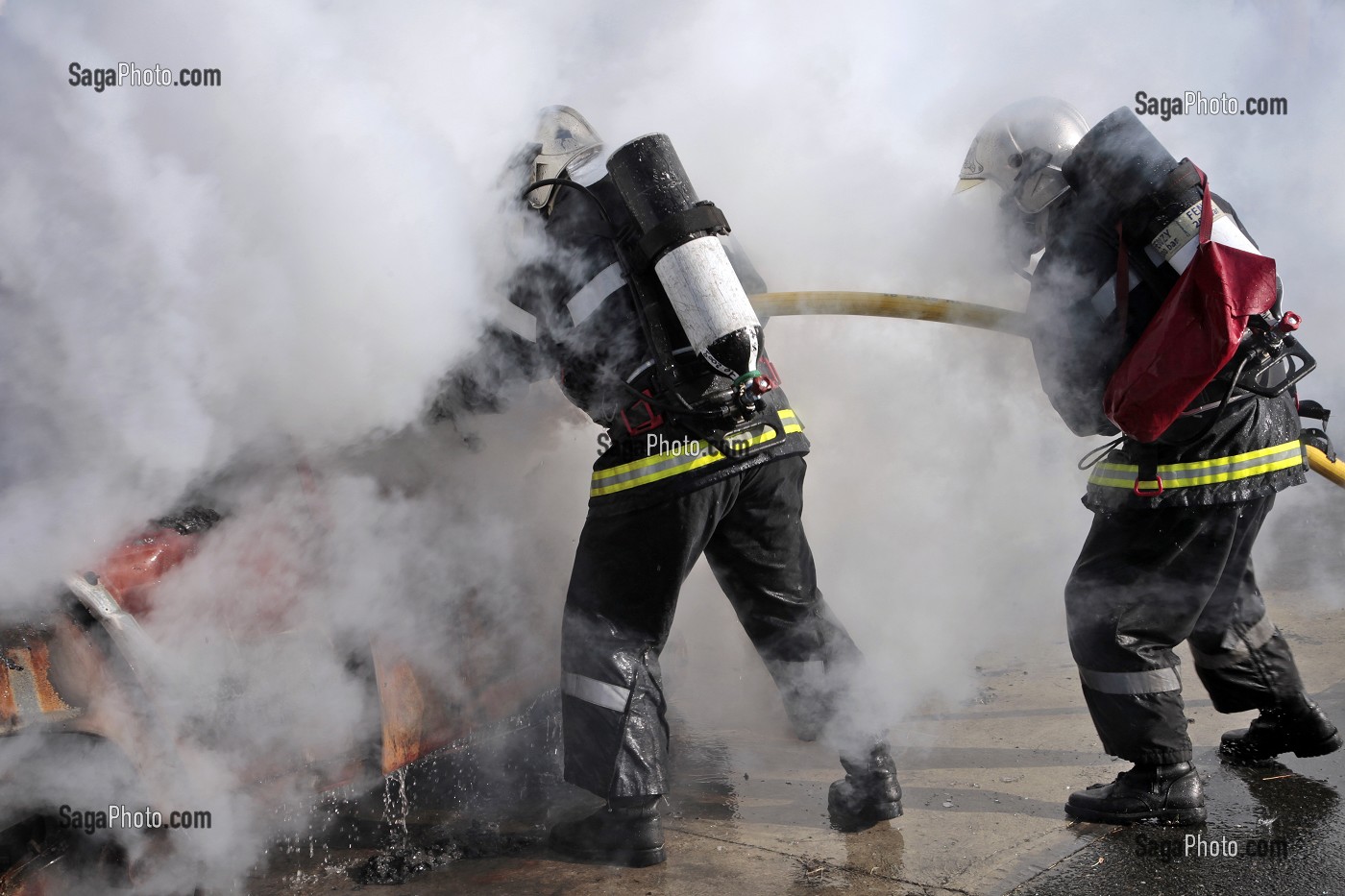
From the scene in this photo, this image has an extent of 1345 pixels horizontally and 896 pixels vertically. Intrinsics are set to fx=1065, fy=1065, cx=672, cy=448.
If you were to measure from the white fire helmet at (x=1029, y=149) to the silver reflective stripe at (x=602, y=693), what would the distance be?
1.98 metres

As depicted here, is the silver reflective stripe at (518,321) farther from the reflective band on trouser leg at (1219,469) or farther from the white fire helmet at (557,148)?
the reflective band on trouser leg at (1219,469)

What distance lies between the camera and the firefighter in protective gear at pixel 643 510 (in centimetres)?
280

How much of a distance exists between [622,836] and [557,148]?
194 centimetres

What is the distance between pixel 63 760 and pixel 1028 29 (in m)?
5.07

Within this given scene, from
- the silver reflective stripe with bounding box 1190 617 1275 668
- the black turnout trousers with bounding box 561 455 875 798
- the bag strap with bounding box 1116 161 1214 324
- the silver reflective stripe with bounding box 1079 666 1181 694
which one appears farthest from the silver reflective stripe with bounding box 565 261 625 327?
the silver reflective stripe with bounding box 1190 617 1275 668

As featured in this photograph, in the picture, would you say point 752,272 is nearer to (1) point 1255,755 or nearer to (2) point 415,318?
(2) point 415,318

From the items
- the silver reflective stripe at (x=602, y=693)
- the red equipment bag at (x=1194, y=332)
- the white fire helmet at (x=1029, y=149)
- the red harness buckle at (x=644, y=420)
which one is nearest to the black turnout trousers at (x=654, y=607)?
the silver reflective stripe at (x=602, y=693)

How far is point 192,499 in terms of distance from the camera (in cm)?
267

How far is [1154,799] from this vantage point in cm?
294

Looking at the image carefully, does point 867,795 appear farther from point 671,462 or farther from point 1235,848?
point 671,462

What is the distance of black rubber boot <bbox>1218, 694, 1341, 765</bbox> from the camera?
129 inches

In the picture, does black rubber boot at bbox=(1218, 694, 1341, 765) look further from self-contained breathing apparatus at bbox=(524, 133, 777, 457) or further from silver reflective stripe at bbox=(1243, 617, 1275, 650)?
self-contained breathing apparatus at bbox=(524, 133, 777, 457)

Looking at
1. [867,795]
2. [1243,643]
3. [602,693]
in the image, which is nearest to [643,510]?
[602,693]

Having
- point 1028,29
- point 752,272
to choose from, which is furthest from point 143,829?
point 1028,29
